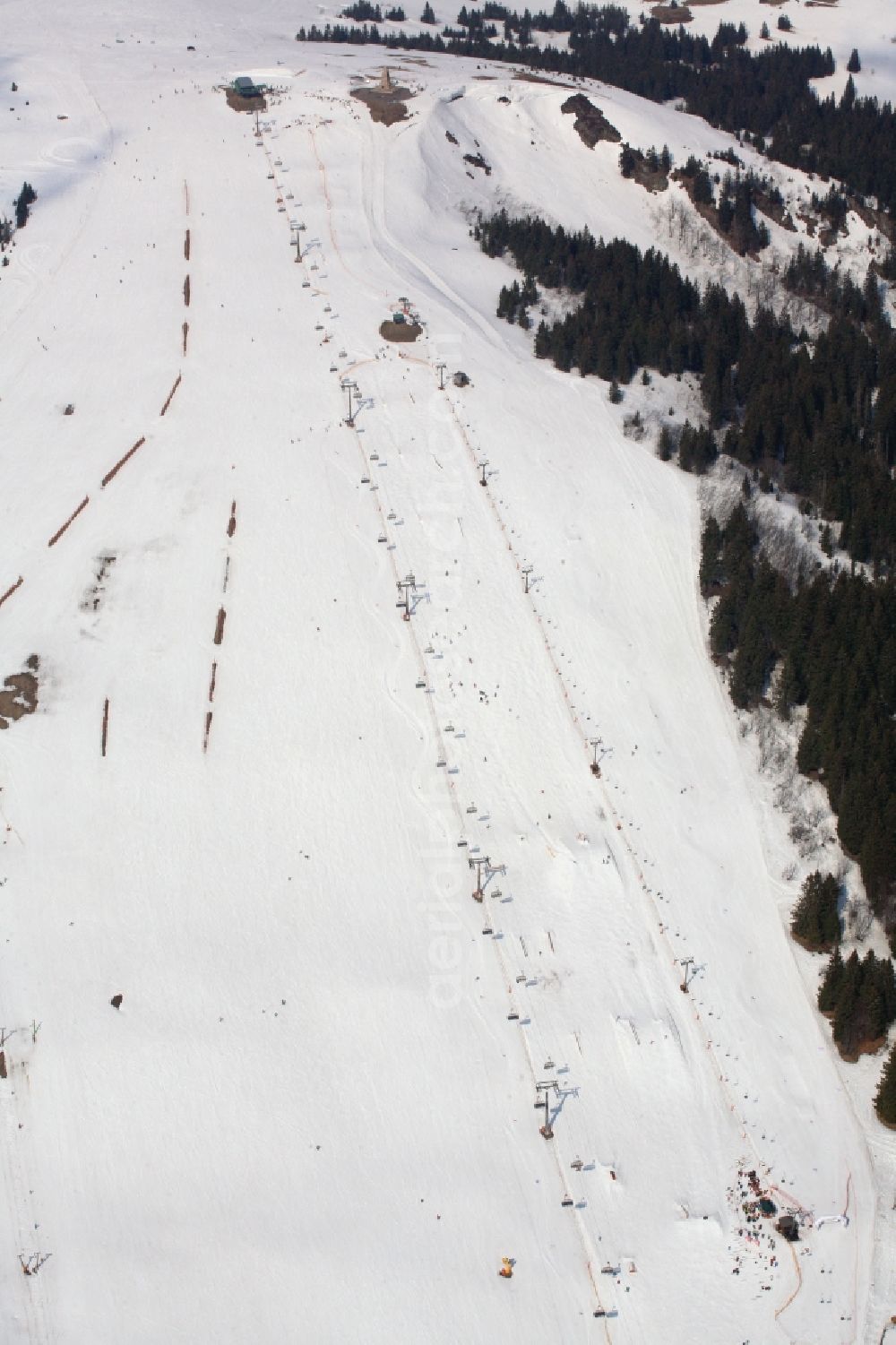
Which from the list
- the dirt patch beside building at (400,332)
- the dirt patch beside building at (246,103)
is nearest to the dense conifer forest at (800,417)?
the dirt patch beside building at (400,332)

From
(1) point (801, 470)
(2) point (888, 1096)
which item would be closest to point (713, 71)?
(1) point (801, 470)

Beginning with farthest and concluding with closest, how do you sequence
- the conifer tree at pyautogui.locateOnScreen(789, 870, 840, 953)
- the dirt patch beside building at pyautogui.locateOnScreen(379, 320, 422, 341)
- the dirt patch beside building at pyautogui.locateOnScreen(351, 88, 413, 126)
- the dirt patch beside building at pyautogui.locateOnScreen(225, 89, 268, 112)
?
the dirt patch beside building at pyautogui.locateOnScreen(225, 89, 268, 112)
the dirt patch beside building at pyautogui.locateOnScreen(351, 88, 413, 126)
the dirt patch beside building at pyautogui.locateOnScreen(379, 320, 422, 341)
the conifer tree at pyautogui.locateOnScreen(789, 870, 840, 953)

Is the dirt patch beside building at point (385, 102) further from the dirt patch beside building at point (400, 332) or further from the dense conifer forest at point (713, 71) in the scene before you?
the dirt patch beside building at point (400, 332)

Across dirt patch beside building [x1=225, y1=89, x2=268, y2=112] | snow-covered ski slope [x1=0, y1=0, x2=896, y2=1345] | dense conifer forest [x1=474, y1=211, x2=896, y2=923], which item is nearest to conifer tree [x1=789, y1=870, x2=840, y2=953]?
snow-covered ski slope [x1=0, y1=0, x2=896, y2=1345]

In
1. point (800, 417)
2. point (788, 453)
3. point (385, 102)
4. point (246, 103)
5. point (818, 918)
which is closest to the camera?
point (818, 918)

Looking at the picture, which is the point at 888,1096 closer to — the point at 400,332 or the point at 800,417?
the point at 800,417

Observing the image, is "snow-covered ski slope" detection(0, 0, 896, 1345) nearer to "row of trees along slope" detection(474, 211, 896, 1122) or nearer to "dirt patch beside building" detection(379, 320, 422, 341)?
"dirt patch beside building" detection(379, 320, 422, 341)
